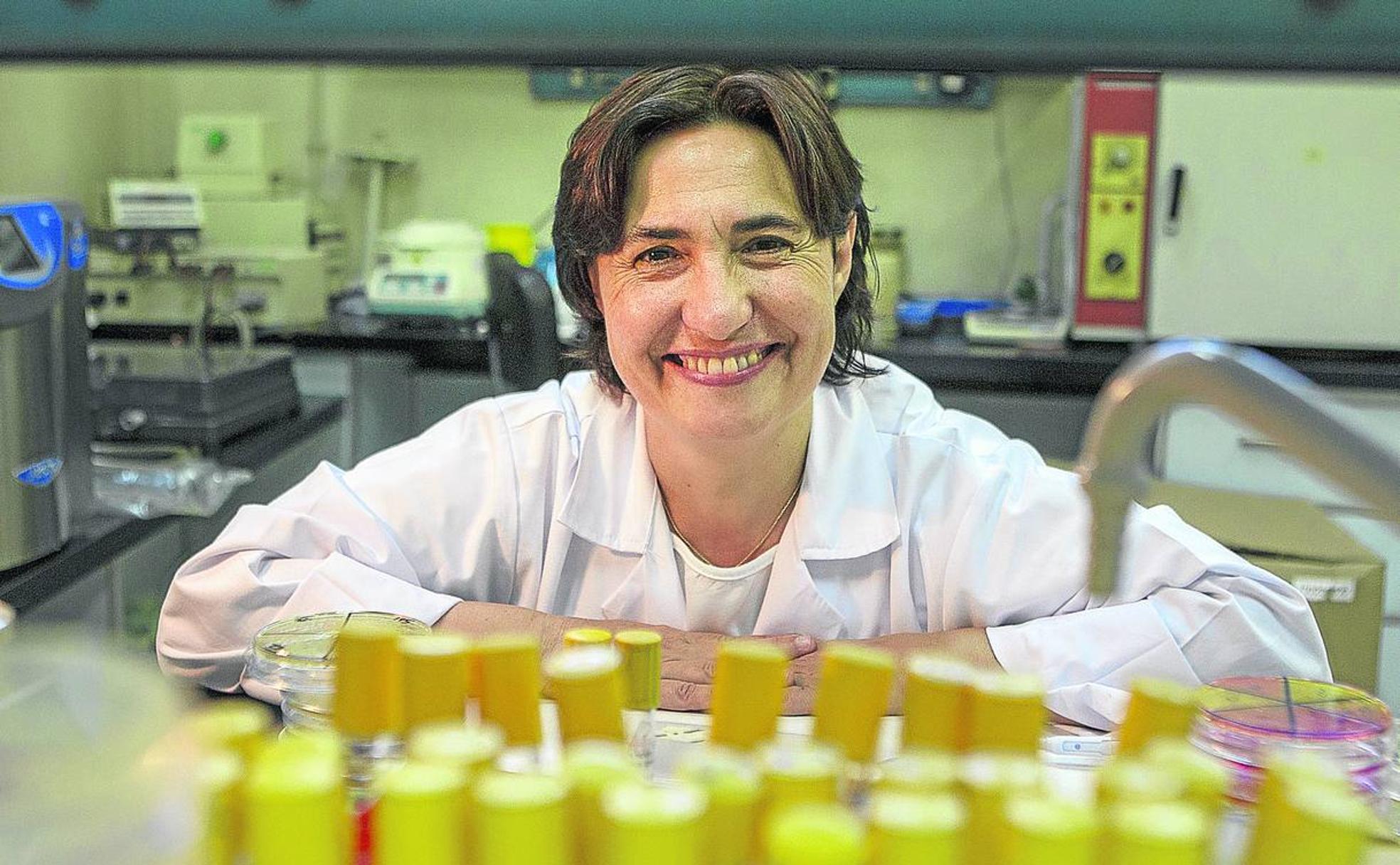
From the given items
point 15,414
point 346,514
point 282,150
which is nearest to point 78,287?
point 15,414

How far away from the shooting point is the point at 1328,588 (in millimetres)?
2354

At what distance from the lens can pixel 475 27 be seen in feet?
1.90

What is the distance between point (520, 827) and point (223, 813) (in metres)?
0.16

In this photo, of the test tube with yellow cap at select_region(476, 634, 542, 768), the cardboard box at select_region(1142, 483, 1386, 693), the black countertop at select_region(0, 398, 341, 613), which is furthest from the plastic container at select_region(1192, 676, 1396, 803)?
the black countertop at select_region(0, 398, 341, 613)

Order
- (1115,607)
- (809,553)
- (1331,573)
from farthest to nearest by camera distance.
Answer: (1331,573), (809,553), (1115,607)

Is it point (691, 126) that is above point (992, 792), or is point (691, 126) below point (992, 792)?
above

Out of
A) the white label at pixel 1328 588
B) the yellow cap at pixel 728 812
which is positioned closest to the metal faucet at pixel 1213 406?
the yellow cap at pixel 728 812

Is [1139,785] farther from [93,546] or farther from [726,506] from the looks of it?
[93,546]

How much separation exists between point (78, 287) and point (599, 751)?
156cm

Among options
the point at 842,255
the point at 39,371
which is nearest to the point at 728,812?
the point at 842,255

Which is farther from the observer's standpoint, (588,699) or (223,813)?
(588,699)

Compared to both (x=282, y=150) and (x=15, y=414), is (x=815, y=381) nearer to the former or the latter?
(x=15, y=414)

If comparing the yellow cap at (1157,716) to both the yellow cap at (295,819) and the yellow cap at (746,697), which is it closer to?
the yellow cap at (746,697)

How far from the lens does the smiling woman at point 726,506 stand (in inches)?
57.0
